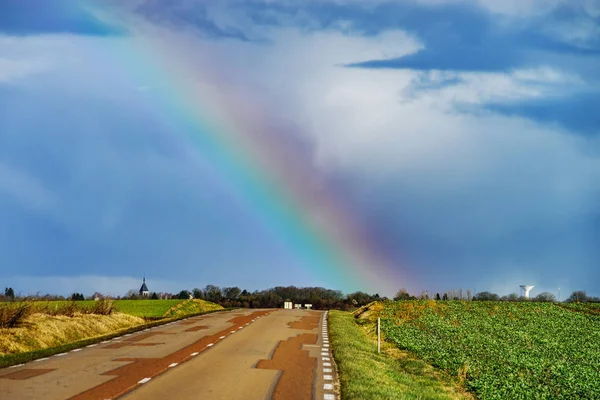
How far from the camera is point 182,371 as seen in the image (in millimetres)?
20125

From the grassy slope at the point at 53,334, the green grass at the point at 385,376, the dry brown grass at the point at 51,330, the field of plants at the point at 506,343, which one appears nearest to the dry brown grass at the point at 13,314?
the dry brown grass at the point at 51,330

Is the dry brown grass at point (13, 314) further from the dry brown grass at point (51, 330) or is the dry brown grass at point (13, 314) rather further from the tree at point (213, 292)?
the tree at point (213, 292)

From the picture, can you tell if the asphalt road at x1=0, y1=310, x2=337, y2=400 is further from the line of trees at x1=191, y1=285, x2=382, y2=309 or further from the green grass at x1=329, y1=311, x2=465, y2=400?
the line of trees at x1=191, y1=285, x2=382, y2=309

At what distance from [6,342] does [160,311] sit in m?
45.7

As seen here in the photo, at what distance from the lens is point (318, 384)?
18.2m

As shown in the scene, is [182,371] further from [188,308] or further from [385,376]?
[188,308]

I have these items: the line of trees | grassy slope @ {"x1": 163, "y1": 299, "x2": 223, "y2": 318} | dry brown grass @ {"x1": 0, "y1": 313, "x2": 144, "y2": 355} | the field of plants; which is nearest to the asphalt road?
dry brown grass @ {"x1": 0, "y1": 313, "x2": 144, "y2": 355}

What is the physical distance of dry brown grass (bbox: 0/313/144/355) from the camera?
28.4 meters

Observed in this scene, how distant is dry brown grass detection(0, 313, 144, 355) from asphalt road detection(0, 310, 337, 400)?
2970mm

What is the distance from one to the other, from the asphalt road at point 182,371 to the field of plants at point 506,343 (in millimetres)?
5462

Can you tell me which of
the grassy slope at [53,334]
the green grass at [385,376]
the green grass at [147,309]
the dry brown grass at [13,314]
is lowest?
the green grass at [385,376]

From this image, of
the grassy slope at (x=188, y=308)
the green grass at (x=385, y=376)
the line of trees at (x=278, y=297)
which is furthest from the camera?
the line of trees at (x=278, y=297)

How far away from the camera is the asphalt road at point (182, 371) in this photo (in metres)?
16.0

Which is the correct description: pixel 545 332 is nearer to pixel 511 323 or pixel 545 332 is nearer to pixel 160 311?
pixel 511 323
